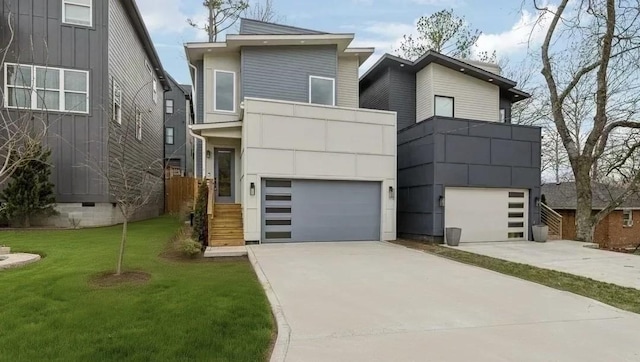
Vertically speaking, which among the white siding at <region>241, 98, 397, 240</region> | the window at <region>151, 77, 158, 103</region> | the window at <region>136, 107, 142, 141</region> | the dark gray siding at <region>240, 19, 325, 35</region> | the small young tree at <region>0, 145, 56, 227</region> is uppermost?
the dark gray siding at <region>240, 19, 325, 35</region>

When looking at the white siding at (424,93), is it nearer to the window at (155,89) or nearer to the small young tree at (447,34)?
the small young tree at (447,34)

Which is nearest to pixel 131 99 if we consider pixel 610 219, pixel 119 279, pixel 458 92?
pixel 119 279

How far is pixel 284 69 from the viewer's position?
15414 millimetres

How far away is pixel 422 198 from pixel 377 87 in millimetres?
6811

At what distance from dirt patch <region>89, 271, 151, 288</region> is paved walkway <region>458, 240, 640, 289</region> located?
8333 millimetres

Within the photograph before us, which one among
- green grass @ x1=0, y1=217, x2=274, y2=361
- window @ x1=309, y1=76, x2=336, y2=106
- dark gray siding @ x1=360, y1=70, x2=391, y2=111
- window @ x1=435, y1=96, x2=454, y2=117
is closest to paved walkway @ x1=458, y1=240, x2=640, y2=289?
window @ x1=435, y1=96, x2=454, y2=117

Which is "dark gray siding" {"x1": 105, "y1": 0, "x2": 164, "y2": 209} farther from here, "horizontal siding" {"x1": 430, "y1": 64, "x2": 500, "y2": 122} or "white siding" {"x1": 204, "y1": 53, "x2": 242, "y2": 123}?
"horizontal siding" {"x1": 430, "y1": 64, "x2": 500, "y2": 122}

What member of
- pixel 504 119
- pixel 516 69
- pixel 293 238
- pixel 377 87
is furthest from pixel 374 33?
pixel 293 238

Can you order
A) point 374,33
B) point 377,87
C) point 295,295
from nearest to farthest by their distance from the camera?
point 295,295
point 377,87
point 374,33

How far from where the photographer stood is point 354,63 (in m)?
17.1

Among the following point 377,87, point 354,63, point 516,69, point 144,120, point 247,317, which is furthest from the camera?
point 516,69

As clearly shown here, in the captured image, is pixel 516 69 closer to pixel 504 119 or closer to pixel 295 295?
pixel 504 119

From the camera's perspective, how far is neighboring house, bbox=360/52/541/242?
13.4 meters

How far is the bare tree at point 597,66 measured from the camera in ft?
47.8
